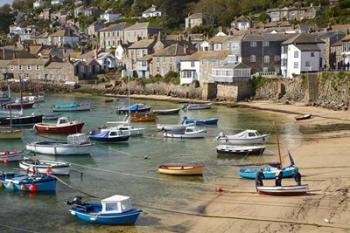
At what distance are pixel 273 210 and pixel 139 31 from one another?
280 ft

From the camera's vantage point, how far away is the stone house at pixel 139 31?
102250 millimetres

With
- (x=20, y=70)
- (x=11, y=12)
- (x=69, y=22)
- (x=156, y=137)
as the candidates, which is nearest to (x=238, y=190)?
(x=156, y=137)

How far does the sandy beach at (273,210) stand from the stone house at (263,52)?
36.7 m

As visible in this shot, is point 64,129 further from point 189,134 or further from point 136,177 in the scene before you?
point 136,177

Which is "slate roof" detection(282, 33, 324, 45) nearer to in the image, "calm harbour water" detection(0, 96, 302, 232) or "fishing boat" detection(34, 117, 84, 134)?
"calm harbour water" detection(0, 96, 302, 232)

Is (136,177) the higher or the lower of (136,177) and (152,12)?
the lower

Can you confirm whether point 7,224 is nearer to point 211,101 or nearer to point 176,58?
point 211,101

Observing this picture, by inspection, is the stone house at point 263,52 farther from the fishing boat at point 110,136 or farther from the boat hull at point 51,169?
the boat hull at point 51,169

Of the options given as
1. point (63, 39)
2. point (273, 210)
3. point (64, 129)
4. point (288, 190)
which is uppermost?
point (63, 39)

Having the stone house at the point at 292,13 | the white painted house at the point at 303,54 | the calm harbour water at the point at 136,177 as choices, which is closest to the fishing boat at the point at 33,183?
the calm harbour water at the point at 136,177

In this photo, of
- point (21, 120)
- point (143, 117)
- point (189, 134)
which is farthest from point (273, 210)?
point (21, 120)

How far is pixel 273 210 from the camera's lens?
21.8m

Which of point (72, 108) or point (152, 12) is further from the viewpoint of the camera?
point (152, 12)

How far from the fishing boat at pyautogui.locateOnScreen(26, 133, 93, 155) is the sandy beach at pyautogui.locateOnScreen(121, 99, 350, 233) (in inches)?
399
